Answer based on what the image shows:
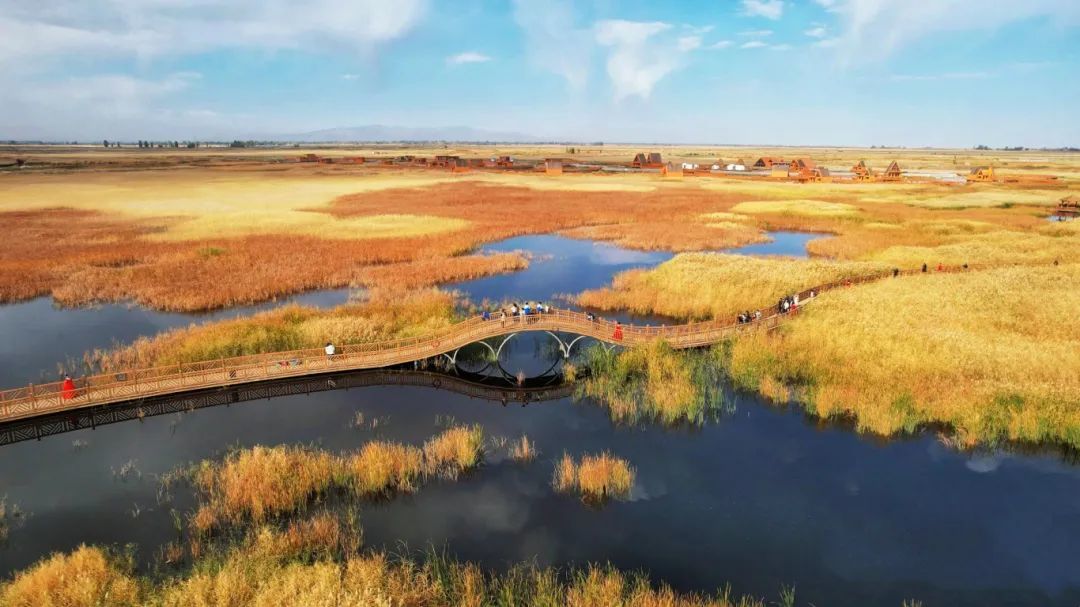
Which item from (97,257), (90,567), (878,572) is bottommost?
(878,572)

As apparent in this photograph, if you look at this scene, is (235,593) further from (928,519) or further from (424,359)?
(928,519)

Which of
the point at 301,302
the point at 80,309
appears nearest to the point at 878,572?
the point at 301,302

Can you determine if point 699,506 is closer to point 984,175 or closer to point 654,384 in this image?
point 654,384

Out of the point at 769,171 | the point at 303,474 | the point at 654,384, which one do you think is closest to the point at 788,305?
the point at 654,384

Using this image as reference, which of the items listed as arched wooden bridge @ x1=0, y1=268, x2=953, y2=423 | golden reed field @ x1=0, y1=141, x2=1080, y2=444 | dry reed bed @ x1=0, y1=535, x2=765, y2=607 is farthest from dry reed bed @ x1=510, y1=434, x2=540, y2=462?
golden reed field @ x1=0, y1=141, x2=1080, y2=444

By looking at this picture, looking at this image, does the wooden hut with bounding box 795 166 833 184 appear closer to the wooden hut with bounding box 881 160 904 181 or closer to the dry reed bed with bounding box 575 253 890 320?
the wooden hut with bounding box 881 160 904 181

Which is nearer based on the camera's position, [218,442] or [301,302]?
[218,442]
